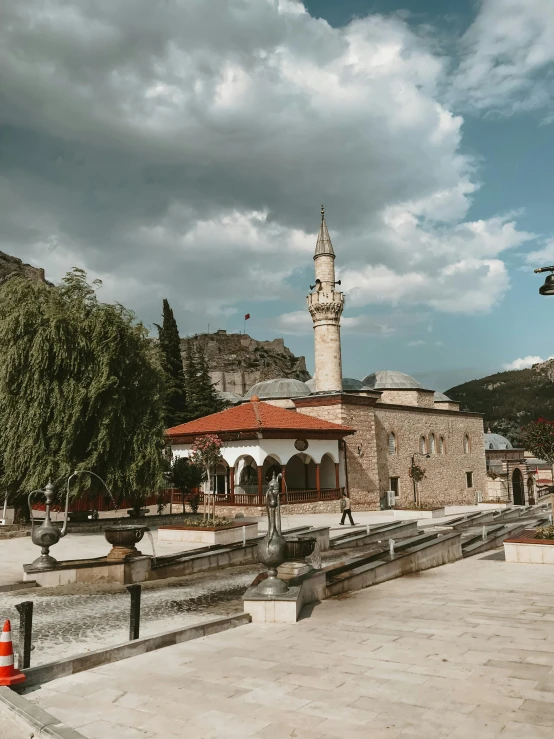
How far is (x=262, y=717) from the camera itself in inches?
164

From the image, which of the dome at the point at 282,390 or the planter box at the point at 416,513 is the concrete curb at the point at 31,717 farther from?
the dome at the point at 282,390

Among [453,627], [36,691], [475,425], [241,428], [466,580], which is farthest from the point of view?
[475,425]

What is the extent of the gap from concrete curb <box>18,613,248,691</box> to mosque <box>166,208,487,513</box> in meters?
A: 18.5

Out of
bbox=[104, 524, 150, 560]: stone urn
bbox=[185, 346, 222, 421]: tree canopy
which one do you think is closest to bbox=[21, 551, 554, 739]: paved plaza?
bbox=[104, 524, 150, 560]: stone urn

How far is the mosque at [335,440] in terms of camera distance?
86.4ft

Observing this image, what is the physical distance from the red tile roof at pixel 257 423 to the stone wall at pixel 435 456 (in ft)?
17.6

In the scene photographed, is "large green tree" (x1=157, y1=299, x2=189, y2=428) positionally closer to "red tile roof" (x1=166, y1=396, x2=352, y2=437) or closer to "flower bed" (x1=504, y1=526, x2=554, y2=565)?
"red tile roof" (x1=166, y1=396, x2=352, y2=437)

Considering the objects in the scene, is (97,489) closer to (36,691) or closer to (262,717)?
(36,691)

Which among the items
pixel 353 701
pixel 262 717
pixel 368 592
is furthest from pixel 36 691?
pixel 368 592

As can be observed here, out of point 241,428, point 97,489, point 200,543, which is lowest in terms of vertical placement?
point 200,543

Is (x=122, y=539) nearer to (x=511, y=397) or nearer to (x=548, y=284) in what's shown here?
(x=548, y=284)

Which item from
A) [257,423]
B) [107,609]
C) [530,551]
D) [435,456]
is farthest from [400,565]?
[435,456]

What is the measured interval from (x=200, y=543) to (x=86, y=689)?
35.6 feet

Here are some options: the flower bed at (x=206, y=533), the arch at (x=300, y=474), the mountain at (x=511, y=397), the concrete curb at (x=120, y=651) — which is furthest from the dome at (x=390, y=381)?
the mountain at (x=511, y=397)
